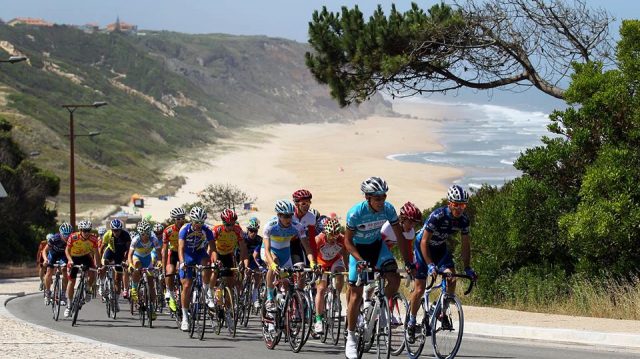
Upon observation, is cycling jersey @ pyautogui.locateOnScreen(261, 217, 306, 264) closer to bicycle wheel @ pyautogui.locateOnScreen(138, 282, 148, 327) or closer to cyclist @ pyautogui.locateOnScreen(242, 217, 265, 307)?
cyclist @ pyautogui.locateOnScreen(242, 217, 265, 307)

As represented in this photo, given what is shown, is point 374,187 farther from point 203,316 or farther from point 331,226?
point 203,316

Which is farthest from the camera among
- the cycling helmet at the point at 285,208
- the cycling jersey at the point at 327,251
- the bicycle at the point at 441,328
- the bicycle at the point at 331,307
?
the cycling jersey at the point at 327,251

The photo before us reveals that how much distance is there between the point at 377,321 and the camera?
1140cm

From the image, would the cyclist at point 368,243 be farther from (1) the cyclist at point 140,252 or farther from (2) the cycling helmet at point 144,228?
(2) the cycling helmet at point 144,228

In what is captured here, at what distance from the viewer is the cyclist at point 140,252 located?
19.7 metres

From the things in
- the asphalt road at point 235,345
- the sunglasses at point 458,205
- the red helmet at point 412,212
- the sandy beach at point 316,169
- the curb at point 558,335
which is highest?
the sandy beach at point 316,169

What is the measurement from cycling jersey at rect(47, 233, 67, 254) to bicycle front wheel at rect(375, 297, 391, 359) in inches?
420

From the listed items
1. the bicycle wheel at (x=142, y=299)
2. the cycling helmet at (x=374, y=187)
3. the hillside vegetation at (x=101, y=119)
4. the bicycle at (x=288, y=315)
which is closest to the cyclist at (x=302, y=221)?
the bicycle at (x=288, y=315)

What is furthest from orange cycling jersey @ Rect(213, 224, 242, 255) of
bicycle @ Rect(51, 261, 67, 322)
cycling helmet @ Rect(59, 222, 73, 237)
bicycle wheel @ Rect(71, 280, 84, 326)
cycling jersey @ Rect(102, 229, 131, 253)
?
cycling jersey @ Rect(102, 229, 131, 253)

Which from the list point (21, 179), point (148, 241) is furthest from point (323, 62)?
point (21, 179)

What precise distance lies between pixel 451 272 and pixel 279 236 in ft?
9.98

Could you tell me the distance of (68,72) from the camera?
536 feet

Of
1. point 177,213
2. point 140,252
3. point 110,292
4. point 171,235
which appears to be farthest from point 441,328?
point 110,292

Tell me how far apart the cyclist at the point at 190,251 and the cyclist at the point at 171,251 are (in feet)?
3.15
